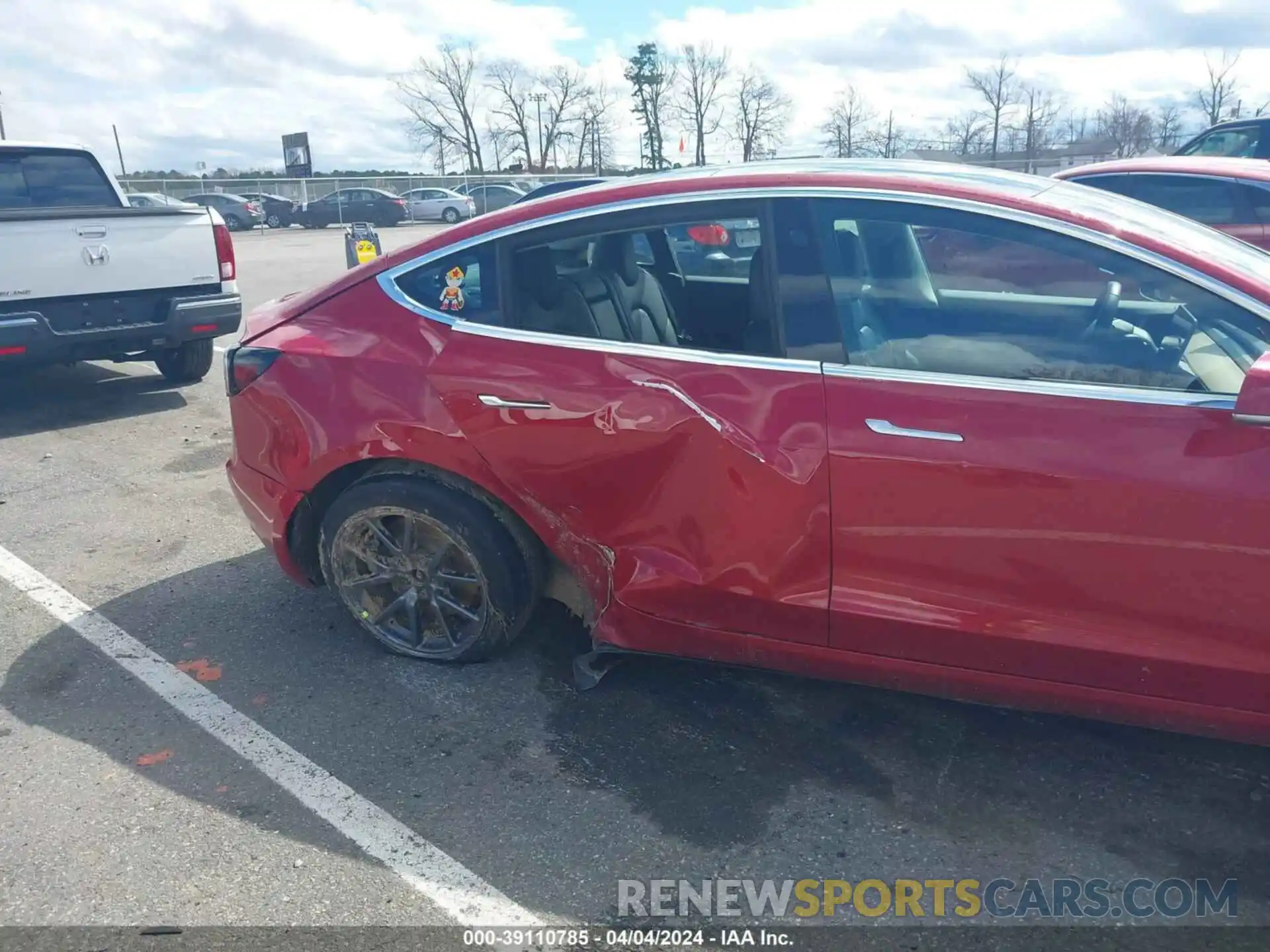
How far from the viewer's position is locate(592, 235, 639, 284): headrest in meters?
3.28

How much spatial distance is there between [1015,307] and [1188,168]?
19.4 ft

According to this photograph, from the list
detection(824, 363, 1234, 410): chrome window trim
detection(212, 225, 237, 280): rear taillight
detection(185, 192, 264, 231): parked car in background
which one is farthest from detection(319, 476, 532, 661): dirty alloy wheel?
detection(185, 192, 264, 231): parked car in background

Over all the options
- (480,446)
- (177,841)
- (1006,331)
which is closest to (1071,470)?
(1006,331)

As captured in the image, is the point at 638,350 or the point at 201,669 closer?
the point at 638,350

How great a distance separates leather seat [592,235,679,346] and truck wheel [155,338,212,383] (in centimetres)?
554

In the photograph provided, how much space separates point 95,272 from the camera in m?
6.72

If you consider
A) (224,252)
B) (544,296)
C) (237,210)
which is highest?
(544,296)

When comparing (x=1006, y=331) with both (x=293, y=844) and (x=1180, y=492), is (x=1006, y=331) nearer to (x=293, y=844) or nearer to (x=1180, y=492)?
(x=1180, y=492)

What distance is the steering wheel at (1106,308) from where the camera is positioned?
2.65 meters

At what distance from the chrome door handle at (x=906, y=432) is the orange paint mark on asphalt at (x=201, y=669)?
2.39m

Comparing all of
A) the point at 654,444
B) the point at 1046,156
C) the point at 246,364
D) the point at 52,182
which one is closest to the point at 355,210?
the point at 1046,156

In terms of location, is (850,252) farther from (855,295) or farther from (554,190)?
(554,190)

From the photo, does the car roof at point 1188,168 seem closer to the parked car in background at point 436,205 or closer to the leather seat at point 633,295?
the leather seat at point 633,295

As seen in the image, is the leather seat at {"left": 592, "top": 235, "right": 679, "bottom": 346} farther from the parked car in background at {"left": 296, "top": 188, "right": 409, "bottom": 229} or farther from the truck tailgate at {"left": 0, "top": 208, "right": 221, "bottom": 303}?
the parked car in background at {"left": 296, "top": 188, "right": 409, "bottom": 229}
